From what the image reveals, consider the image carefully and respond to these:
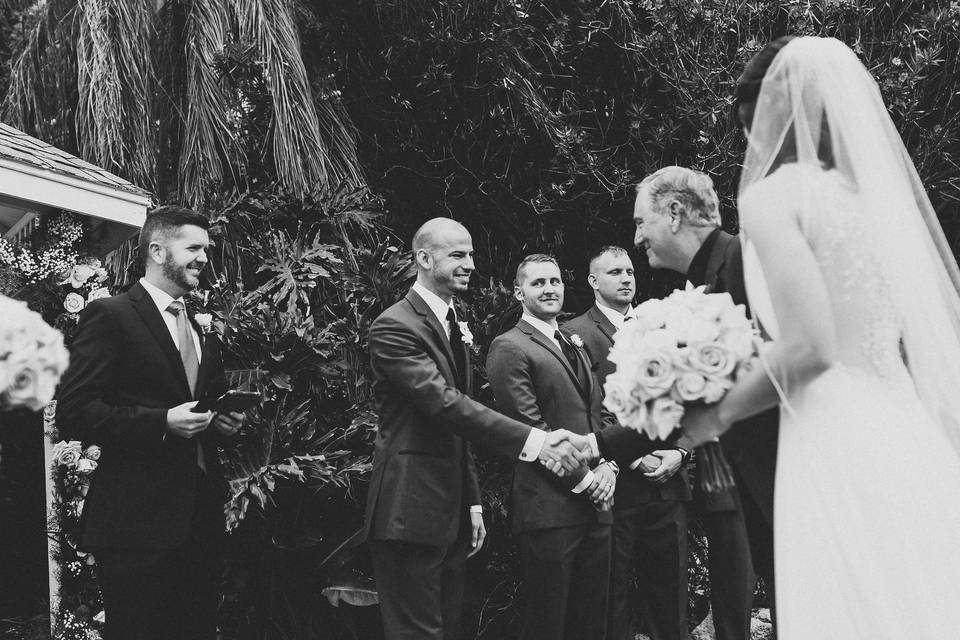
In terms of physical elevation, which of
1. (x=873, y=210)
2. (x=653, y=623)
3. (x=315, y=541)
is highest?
(x=873, y=210)

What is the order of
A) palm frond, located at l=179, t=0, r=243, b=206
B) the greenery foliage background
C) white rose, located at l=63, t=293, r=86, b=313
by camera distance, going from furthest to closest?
palm frond, located at l=179, t=0, r=243, b=206 < the greenery foliage background < white rose, located at l=63, t=293, r=86, b=313

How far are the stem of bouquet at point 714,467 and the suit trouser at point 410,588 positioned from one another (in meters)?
1.58

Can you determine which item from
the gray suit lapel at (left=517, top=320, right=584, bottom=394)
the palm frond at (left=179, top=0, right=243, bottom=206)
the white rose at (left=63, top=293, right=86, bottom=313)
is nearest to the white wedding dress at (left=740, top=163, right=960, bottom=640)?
the gray suit lapel at (left=517, top=320, right=584, bottom=394)

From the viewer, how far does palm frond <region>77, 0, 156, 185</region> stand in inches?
316

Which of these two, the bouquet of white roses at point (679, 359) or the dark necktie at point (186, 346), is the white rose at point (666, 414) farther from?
the dark necktie at point (186, 346)

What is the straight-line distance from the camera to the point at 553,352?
18.9 ft

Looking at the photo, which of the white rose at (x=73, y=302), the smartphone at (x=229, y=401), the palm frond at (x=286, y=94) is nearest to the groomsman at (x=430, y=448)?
the smartphone at (x=229, y=401)

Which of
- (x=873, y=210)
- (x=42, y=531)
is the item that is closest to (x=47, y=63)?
(x=42, y=531)

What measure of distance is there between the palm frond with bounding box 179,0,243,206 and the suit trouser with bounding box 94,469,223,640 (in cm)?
407

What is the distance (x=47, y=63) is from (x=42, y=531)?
13.3 ft

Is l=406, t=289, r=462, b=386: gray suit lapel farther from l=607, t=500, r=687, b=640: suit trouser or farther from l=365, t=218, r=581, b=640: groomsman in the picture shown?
l=607, t=500, r=687, b=640: suit trouser

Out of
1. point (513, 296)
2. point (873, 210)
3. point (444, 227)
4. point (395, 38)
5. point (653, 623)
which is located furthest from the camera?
point (395, 38)

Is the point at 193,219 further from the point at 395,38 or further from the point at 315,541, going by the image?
the point at 395,38

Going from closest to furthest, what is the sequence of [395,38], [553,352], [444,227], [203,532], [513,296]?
[203,532], [444,227], [553,352], [513,296], [395,38]
